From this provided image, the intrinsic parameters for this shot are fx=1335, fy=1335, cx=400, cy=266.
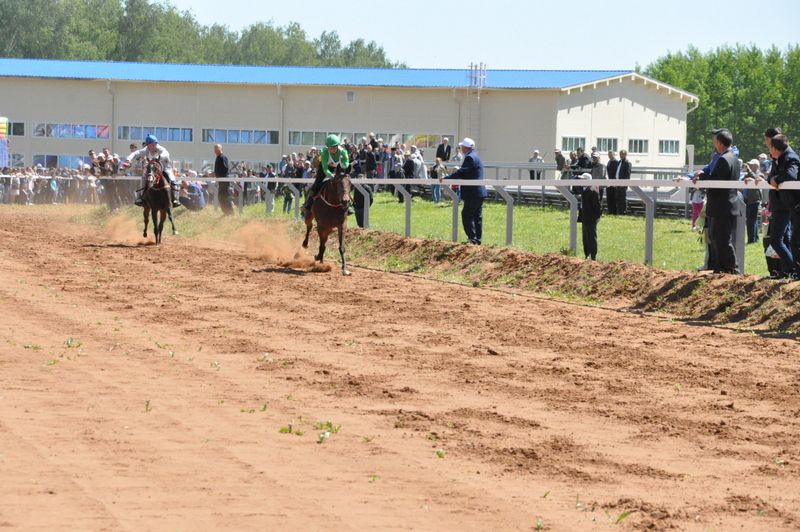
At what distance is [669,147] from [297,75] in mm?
18998

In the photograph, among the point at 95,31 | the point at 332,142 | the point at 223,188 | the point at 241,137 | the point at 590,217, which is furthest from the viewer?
the point at 95,31

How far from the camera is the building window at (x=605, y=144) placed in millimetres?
63000

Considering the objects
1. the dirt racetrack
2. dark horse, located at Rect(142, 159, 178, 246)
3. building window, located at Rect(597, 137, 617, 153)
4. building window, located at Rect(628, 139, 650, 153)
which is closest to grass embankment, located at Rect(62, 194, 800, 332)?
the dirt racetrack

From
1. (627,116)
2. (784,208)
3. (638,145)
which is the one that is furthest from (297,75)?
(784,208)

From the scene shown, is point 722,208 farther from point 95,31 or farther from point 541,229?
point 95,31

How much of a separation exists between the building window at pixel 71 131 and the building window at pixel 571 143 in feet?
72.5

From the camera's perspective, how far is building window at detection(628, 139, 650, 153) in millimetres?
64250

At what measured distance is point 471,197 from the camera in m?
20.2

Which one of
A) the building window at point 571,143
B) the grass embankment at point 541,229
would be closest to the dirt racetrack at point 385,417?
the grass embankment at point 541,229

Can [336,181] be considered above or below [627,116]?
below

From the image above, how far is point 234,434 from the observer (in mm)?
8172

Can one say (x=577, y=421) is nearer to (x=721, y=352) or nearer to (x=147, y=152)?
(x=721, y=352)

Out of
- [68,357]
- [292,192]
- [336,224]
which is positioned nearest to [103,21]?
[292,192]

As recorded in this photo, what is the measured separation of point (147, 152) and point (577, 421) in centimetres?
1693
